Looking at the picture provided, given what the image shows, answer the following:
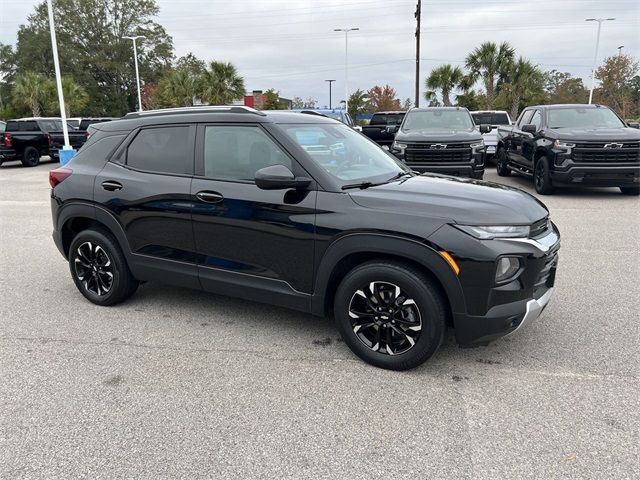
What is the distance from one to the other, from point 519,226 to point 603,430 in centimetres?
123

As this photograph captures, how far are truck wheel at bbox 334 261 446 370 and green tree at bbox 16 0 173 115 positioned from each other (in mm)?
58612

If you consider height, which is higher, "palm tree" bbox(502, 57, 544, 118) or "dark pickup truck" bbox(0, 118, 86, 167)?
"palm tree" bbox(502, 57, 544, 118)

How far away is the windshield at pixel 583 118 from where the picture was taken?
1039 cm

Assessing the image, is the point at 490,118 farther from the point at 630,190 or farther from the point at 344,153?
the point at 344,153

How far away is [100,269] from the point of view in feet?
15.0

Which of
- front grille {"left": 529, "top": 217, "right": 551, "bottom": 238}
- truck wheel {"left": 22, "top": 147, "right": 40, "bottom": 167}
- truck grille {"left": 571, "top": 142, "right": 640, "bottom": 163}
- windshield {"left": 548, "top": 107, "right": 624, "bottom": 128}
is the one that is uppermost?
windshield {"left": 548, "top": 107, "right": 624, "bottom": 128}

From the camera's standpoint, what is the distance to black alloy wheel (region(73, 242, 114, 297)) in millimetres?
4536

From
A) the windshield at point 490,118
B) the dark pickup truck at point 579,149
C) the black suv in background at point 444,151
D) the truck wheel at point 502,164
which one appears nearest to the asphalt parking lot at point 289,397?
the dark pickup truck at point 579,149

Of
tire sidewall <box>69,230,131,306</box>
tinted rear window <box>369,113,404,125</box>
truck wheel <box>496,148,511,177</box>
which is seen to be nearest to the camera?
tire sidewall <box>69,230,131,306</box>

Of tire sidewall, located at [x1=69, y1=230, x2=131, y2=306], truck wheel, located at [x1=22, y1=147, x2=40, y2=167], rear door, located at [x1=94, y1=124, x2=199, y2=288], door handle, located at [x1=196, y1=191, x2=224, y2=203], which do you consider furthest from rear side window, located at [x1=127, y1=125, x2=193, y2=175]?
truck wheel, located at [x1=22, y1=147, x2=40, y2=167]

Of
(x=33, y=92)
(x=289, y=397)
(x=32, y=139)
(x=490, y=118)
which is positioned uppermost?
(x=33, y=92)

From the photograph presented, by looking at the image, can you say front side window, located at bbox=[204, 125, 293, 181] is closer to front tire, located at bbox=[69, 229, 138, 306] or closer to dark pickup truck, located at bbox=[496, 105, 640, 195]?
front tire, located at bbox=[69, 229, 138, 306]

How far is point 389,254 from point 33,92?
42.3m

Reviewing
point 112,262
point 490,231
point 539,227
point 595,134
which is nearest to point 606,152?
point 595,134
